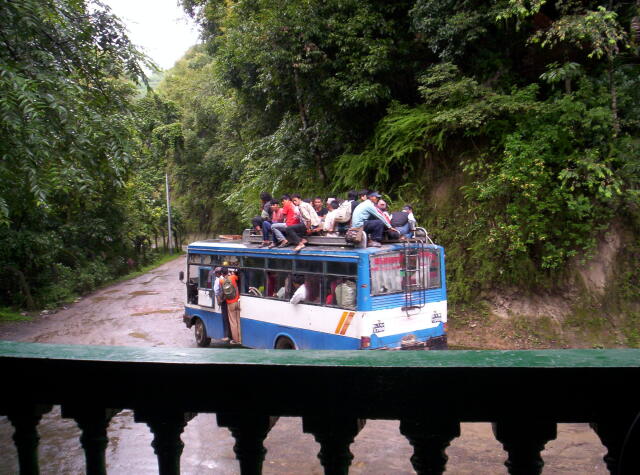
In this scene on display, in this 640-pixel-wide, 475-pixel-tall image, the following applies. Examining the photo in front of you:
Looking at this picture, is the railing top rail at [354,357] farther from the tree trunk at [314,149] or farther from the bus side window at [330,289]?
the tree trunk at [314,149]

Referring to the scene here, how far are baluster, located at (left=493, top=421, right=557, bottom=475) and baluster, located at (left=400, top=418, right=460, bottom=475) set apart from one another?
164 millimetres

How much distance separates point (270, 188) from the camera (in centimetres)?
2075

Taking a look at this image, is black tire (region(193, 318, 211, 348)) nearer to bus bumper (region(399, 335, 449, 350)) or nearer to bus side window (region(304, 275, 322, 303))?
bus side window (region(304, 275, 322, 303))

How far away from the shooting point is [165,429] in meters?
1.85

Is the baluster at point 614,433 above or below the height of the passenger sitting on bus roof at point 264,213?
below

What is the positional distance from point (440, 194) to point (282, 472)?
34.5 feet

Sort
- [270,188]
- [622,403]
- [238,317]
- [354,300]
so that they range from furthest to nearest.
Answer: [270,188]
[238,317]
[354,300]
[622,403]

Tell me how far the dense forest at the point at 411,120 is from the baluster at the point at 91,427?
5.03m

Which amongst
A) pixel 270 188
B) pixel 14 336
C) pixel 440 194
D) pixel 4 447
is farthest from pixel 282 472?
pixel 270 188

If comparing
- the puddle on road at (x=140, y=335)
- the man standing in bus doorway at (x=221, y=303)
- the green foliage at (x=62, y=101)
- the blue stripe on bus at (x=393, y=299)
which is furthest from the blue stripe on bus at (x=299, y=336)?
the green foliage at (x=62, y=101)

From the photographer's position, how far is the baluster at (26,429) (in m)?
1.91

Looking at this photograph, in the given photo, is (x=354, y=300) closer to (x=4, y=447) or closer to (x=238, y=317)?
(x=238, y=317)

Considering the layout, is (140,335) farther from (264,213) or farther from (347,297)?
(347,297)

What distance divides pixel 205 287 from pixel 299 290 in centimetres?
387
